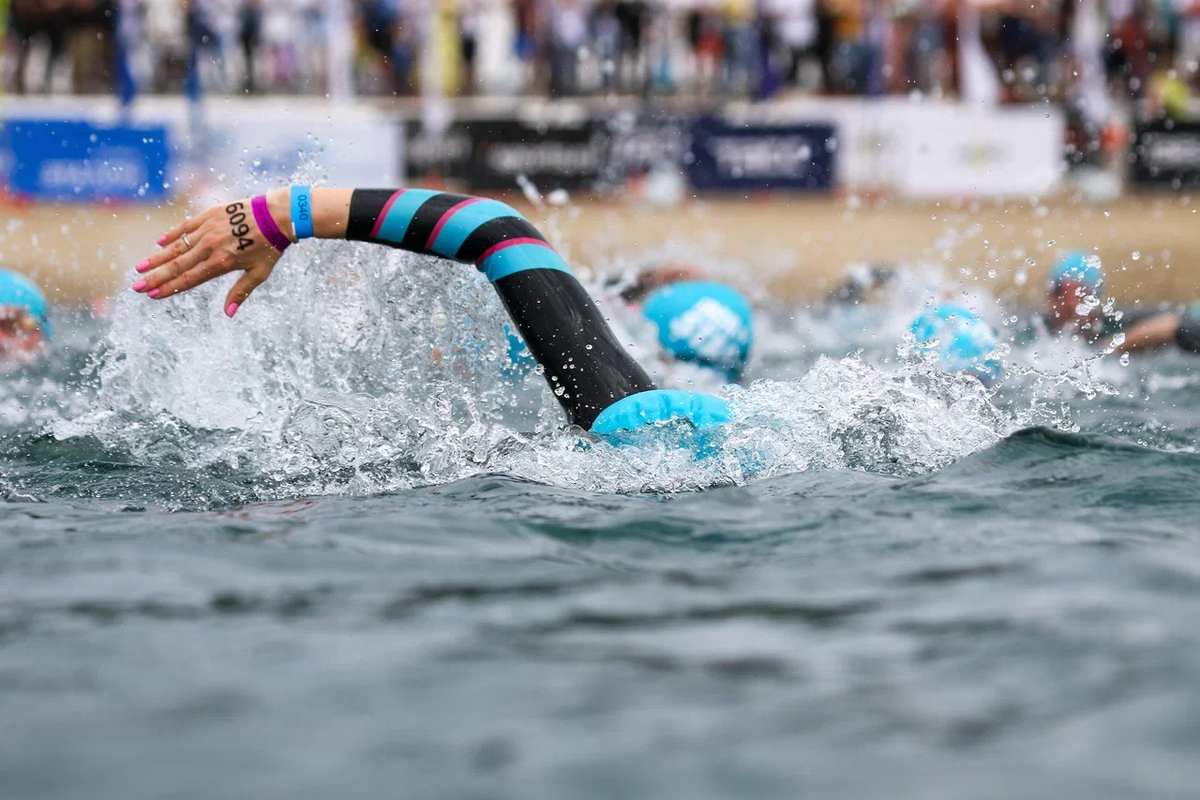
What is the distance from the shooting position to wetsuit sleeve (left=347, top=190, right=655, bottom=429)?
176 inches

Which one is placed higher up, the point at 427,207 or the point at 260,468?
the point at 427,207

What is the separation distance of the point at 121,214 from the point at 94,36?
206 centimetres

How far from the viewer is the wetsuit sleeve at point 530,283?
4480 millimetres

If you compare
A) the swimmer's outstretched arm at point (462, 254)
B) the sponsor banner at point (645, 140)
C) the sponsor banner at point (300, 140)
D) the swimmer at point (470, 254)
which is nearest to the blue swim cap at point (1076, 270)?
the swimmer at point (470, 254)

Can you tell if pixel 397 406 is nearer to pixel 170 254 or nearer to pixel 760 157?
pixel 170 254

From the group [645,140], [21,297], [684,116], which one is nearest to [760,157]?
[684,116]

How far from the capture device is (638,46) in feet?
53.8

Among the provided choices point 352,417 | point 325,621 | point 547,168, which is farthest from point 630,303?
point 547,168

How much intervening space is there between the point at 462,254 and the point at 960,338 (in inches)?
104

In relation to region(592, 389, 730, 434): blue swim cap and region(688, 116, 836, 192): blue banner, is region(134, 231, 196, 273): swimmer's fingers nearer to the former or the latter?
region(592, 389, 730, 434): blue swim cap

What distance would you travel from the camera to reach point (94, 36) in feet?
51.4

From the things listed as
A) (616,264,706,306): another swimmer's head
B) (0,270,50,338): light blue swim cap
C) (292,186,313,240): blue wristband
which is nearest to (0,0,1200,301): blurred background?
(616,264,706,306): another swimmer's head

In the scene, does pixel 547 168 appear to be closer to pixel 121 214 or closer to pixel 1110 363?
pixel 121 214

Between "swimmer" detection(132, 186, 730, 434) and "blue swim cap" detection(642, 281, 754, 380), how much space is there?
2.35 m
